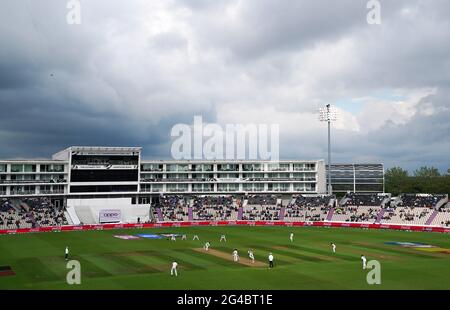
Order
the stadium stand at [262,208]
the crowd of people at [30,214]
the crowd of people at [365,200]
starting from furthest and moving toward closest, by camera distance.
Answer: the crowd of people at [365,200], the stadium stand at [262,208], the crowd of people at [30,214]

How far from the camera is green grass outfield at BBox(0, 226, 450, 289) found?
109ft

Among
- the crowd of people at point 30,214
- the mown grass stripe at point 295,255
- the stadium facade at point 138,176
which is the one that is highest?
the stadium facade at point 138,176

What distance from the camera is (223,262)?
42.6 metres

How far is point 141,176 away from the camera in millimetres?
104938

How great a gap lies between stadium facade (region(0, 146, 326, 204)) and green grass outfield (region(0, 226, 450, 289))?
79.8 ft

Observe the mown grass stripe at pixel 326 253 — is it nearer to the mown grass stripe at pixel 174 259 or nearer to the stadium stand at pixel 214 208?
the mown grass stripe at pixel 174 259

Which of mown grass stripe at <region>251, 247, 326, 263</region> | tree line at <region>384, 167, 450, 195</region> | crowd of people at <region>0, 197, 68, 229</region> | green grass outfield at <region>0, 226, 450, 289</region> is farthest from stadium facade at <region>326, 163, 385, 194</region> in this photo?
mown grass stripe at <region>251, 247, 326, 263</region>

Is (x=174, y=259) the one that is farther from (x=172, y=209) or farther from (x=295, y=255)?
(x=172, y=209)

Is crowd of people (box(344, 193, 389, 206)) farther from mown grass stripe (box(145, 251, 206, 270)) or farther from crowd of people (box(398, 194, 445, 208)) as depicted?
mown grass stripe (box(145, 251, 206, 270))

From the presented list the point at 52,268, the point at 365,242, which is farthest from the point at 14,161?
the point at 365,242

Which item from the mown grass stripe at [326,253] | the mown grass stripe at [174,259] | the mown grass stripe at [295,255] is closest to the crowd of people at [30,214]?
the mown grass stripe at [174,259]

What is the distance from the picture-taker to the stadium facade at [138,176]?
90.9 meters

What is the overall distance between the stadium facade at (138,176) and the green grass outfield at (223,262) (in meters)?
24.3
